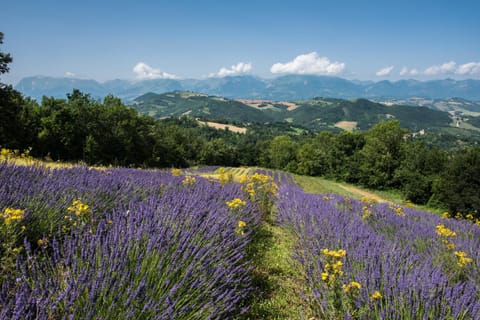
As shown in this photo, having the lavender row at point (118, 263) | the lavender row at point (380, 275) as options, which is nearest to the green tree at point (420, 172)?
the lavender row at point (380, 275)

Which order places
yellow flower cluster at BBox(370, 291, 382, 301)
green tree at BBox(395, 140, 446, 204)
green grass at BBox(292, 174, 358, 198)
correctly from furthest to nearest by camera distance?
1. green tree at BBox(395, 140, 446, 204)
2. green grass at BBox(292, 174, 358, 198)
3. yellow flower cluster at BBox(370, 291, 382, 301)

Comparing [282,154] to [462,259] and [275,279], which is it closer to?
[275,279]

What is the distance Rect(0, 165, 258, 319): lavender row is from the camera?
1.52 meters

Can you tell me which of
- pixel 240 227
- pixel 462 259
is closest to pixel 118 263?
pixel 240 227

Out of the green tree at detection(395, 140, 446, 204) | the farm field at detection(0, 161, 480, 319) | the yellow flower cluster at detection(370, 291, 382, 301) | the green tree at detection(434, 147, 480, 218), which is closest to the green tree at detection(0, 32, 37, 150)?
the farm field at detection(0, 161, 480, 319)

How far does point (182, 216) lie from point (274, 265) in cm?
155

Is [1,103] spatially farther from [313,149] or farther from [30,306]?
[313,149]

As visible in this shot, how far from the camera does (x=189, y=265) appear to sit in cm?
206

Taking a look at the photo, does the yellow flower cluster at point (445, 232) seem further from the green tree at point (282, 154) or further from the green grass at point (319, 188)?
the green tree at point (282, 154)

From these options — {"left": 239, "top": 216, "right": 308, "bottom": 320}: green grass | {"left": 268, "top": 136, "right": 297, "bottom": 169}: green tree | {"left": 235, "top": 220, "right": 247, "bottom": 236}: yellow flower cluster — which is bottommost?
{"left": 268, "top": 136, "right": 297, "bottom": 169}: green tree

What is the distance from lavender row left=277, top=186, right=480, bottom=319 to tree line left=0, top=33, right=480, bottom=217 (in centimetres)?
1701

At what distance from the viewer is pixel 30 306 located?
4.67ft

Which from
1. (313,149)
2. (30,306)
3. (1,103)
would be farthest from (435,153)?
(1,103)

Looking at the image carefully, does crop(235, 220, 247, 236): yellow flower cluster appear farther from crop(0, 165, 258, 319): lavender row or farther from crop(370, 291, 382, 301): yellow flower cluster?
crop(370, 291, 382, 301): yellow flower cluster
